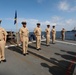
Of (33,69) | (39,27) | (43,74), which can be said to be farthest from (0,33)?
(39,27)

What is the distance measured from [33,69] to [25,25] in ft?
14.2

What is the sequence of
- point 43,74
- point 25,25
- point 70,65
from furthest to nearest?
point 25,25
point 70,65
point 43,74

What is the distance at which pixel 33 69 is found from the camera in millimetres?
9617

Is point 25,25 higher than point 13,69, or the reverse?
point 25,25

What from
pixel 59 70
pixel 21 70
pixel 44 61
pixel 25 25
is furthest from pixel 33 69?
pixel 25 25

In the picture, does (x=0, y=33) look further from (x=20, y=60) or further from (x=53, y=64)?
(x=53, y=64)

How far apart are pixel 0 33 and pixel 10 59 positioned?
1942 millimetres

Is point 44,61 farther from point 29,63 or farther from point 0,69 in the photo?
point 0,69

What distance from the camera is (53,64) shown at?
1073 cm

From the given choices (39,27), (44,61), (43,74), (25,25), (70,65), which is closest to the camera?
(43,74)

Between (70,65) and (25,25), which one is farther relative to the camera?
(25,25)

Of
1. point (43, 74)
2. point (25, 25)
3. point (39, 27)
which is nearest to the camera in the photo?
point (43, 74)

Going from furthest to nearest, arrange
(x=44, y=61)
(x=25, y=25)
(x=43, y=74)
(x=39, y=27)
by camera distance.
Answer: (x=39, y=27) → (x=25, y=25) → (x=44, y=61) → (x=43, y=74)

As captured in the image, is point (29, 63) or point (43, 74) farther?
point (29, 63)
